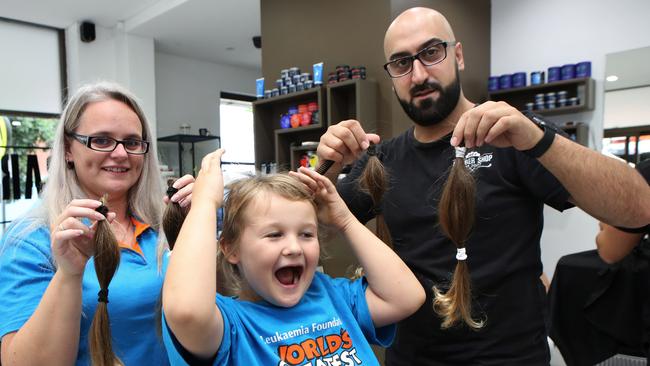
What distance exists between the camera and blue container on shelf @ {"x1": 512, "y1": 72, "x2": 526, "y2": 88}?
423 cm

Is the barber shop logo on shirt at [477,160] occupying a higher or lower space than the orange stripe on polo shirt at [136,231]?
higher

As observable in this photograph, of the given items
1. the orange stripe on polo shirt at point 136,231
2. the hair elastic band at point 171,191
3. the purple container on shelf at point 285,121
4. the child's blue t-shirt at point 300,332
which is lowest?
the child's blue t-shirt at point 300,332

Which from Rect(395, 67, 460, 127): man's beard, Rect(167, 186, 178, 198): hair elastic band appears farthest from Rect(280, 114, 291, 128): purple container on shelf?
Rect(167, 186, 178, 198): hair elastic band

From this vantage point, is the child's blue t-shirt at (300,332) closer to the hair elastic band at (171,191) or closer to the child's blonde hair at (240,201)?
the child's blonde hair at (240,201)

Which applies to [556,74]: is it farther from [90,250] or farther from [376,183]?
[90,250]

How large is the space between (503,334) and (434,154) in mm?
587

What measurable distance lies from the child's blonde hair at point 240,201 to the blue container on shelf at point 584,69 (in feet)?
11.8

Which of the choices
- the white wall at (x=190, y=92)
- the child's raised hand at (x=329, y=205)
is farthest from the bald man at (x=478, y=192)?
the white wall at (x=190, y=92)

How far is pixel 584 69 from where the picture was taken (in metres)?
3.91

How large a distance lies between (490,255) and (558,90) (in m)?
3.38

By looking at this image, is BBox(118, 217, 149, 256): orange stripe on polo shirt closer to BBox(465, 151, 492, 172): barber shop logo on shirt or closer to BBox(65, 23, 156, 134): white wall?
BBox(465, 151, 492, 172): barber shop logo on shirt

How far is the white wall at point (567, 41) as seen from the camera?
3.87m

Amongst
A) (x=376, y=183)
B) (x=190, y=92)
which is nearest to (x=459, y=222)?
(x=376, y=183)

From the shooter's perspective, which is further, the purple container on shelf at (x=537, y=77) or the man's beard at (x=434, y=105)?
the purple container on shelf at (x=537, y=77)
